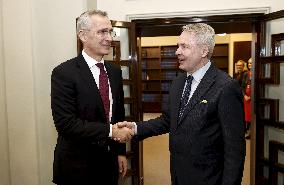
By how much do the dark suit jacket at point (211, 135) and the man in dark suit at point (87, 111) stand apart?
453 millimetres

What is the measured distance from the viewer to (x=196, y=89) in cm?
173

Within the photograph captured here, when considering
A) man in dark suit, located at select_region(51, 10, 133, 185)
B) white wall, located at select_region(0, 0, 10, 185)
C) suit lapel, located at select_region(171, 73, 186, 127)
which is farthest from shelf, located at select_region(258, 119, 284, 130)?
white wall, located at select_region(0, 0, 10, 185)

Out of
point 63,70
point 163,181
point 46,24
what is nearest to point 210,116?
point 63,70

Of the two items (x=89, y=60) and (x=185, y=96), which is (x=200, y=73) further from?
(x=89, y=60)

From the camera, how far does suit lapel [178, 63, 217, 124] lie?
5.52 feet

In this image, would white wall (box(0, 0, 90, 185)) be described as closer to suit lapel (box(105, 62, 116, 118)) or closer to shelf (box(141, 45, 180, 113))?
suit lapel (box(105, 62, 116, 118))

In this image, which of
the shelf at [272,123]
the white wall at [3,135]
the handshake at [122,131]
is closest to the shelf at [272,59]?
the shelf at [272,123]

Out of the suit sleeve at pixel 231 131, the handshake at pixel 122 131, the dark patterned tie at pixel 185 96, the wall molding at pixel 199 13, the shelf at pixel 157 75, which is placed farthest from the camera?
the shelf at pixel 157 75

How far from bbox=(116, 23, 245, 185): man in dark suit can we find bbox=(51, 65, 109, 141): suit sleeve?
463 millimetres

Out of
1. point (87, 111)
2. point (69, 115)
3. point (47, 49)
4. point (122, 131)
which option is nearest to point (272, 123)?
point (122, 131)

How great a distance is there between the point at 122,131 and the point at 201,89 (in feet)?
2.00

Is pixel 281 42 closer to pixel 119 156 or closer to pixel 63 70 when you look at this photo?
pixel 119 156

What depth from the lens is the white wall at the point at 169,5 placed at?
306cm

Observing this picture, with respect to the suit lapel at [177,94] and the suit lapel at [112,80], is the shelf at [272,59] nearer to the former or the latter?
the suit lapel at [177,94]
